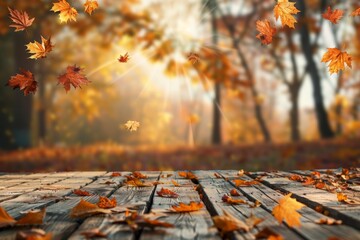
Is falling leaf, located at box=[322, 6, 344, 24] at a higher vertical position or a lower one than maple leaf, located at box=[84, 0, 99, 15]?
lower

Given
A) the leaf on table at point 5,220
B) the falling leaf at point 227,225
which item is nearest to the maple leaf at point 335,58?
the falling leaf at point 227,225

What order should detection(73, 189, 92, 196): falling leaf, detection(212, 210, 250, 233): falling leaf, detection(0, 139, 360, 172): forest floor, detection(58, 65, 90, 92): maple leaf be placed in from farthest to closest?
detection(0, 139, 360, 172): forest floor → detection(73, 189, 92, 196): falling leaf → detection(58, 65, 90, 92): maple leaf → detection(212, 210, 250, 233): falling leaf

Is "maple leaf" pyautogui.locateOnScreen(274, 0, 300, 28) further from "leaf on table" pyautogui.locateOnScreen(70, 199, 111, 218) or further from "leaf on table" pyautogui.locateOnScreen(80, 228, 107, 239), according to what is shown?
"leaf on table" pyautogui.locateOnScreen(80, 228, 107, 239)

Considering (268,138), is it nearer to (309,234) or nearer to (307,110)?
(307,110)

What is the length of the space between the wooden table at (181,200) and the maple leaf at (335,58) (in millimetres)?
862

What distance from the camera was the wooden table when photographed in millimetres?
2008

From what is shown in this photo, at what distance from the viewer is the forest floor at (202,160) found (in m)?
8.62

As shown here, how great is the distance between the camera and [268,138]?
21203 mm

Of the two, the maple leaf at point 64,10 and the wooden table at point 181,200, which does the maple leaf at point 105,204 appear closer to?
the wooden table at point 181,200

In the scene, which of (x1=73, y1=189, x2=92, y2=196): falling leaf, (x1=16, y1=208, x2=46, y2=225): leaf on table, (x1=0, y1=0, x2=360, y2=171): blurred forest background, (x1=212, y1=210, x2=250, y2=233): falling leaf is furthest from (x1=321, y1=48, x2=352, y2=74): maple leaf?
(x1=16, y1=208, x2=46, y2=225): leaf on table

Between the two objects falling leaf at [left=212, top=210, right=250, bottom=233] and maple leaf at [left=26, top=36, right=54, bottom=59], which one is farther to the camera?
maple leaf at [left=26, top=36, right=54, bottom=59]

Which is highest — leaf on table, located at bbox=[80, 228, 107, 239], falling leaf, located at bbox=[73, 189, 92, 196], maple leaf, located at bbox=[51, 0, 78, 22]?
maple leaf, located at bbox=[51, 0, 78, 22]

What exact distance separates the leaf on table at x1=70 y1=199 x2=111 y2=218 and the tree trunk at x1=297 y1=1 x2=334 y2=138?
42.1ft

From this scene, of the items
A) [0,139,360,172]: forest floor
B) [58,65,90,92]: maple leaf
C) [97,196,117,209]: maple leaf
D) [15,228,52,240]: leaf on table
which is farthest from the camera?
[0,139,360,172]: forest floor
